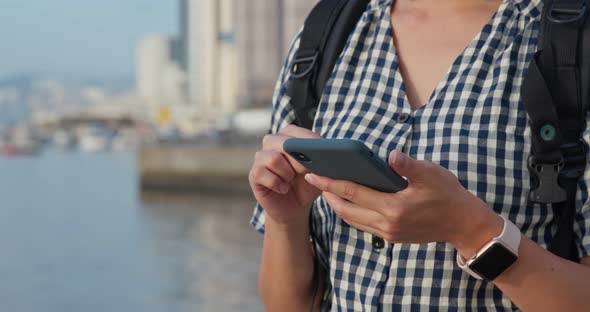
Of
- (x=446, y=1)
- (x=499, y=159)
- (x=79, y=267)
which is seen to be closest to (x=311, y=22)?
(x=446, y=1)

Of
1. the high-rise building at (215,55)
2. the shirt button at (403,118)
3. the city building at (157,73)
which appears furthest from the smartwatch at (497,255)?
the city building at (157,73)

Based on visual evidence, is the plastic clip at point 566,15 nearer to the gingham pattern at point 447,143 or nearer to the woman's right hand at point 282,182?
the gingham pattern at point 447,143

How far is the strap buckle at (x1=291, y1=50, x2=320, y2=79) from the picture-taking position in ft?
6.59

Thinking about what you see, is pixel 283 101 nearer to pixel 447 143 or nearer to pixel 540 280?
pixel 447 143

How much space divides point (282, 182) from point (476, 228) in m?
0.39

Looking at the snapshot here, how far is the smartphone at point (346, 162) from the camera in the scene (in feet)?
4.70

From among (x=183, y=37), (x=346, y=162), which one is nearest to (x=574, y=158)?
(x=346, y=162)

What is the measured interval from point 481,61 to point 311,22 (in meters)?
0.40

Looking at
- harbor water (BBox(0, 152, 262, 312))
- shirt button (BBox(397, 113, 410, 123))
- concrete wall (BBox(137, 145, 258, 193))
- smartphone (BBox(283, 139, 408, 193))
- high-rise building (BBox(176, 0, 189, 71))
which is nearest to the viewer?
smartphone (BBox(283, 139, 408, 193))

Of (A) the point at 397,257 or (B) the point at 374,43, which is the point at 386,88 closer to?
(B) the point at 374,43

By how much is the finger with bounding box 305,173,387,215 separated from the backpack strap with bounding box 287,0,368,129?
0.44m

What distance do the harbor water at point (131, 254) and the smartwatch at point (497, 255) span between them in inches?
342

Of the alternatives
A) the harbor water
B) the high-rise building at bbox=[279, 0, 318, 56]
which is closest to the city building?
the high-rise building at bbox=[279, 0, 318, 56]

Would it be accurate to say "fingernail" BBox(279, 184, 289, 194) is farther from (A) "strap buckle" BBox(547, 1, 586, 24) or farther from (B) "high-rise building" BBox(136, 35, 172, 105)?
(B) "high-rise building" BBox(136, 35, 172, 105)
